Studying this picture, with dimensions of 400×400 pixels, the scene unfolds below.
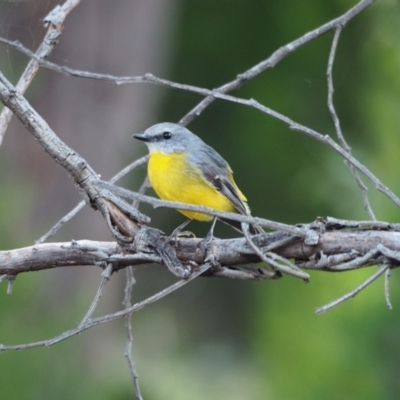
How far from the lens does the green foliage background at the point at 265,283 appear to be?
13.9 ft

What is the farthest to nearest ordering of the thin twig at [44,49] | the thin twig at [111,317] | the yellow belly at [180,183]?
the yellow belly at [180,183] < the thin twig at [44,49] < the thin twig at [111,317]

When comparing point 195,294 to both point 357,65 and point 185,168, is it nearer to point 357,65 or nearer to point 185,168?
point 357,65

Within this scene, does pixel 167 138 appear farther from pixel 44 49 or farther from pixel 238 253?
pixel 238 253

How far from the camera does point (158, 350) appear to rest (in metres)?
7.04

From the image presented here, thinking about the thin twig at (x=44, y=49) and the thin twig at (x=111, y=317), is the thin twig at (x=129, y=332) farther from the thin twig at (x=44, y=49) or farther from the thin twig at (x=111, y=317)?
the thin twig at (x=44, y=49)

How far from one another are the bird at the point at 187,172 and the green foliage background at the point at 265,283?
0.96 m

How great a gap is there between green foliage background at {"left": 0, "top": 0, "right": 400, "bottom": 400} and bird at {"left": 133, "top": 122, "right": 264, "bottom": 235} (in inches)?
37.6

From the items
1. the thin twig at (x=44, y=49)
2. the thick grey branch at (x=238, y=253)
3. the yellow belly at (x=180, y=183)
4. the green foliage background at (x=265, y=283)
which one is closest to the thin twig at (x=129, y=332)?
the thick grey branch at (x=238, y=253)

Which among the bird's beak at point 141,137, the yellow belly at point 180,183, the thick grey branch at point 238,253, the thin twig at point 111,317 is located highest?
the bird's beak at point 141,137

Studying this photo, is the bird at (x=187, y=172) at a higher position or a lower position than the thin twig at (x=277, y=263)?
higher

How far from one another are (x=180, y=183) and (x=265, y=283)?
3.67 metres

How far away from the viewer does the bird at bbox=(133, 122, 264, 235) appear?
3.46m

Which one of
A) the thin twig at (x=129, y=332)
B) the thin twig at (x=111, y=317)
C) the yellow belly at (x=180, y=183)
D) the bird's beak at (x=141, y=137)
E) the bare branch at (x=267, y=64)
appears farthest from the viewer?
the bird's beak at (x=141, y=137)

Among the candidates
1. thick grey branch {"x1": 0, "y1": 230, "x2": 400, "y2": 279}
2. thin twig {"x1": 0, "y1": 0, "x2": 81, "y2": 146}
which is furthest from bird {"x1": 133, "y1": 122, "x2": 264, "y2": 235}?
thick grey branch {"x1": 0, "y1": 230, "x2": 400, "y2": 279}
